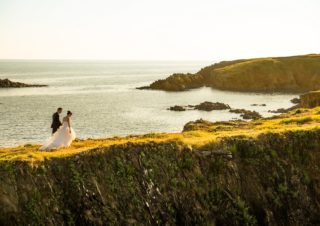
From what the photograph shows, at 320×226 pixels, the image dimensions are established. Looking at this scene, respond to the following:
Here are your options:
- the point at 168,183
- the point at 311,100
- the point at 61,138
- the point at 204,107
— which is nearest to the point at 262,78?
the point at 204,107

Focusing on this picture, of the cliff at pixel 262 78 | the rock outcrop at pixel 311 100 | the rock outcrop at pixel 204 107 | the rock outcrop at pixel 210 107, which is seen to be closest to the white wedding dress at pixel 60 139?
the rock outcrop at pixel 311 100

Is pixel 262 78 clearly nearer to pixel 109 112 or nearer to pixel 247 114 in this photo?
pixel 247 114

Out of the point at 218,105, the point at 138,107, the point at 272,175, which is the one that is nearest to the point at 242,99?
the point at 218,105

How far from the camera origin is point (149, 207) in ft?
75.0

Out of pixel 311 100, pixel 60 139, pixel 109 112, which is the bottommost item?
pixel 109 112

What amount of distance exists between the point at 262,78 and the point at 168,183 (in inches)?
5655

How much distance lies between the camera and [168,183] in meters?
23.6

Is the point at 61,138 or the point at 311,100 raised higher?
the point at 61,138

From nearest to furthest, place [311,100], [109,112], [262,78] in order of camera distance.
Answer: [311,100]
[109,112]
[262,78]

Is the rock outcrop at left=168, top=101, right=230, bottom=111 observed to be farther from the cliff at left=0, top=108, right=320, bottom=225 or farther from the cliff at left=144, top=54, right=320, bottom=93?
the cliff at left=0, top=108, right=320, bottom=225

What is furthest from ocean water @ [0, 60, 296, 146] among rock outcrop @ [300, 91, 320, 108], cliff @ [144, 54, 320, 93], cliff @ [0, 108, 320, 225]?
cliff @ [0, 108, 320, 225]

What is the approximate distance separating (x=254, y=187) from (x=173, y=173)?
474 cm

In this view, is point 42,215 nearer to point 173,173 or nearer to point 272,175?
point 173,173

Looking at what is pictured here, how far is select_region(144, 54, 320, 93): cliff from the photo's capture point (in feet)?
499
